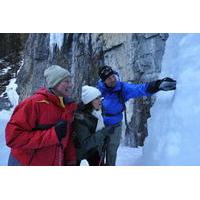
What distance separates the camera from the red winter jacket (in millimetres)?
2207

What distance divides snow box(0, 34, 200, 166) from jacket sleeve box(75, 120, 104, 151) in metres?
0.17

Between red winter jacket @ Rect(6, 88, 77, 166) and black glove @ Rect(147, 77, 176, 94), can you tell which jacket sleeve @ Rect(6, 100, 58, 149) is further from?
black glove @ Rect(147, 77, 176, 94)

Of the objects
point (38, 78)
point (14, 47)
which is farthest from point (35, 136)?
point (38, 78)

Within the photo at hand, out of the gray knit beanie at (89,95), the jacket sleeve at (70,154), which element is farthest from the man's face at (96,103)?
the jacket sleeve at (70,154)

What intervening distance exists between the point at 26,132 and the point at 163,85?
117 centimetres

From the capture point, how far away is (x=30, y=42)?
3.97 meters

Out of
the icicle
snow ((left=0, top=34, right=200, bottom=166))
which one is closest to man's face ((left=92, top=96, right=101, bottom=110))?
snow ((left=0, top=34, right=200, bottom=166))

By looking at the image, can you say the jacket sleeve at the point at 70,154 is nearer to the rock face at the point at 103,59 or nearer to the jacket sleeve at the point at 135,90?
the jacket sleeve at the point at 135,90

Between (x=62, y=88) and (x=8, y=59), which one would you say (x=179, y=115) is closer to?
(x=62, y=88)

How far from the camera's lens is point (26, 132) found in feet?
7.28

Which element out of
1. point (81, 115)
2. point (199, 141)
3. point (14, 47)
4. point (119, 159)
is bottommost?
point (119, 159)

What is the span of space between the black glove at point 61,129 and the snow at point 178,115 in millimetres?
444

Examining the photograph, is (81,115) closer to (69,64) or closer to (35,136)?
(35,136)
